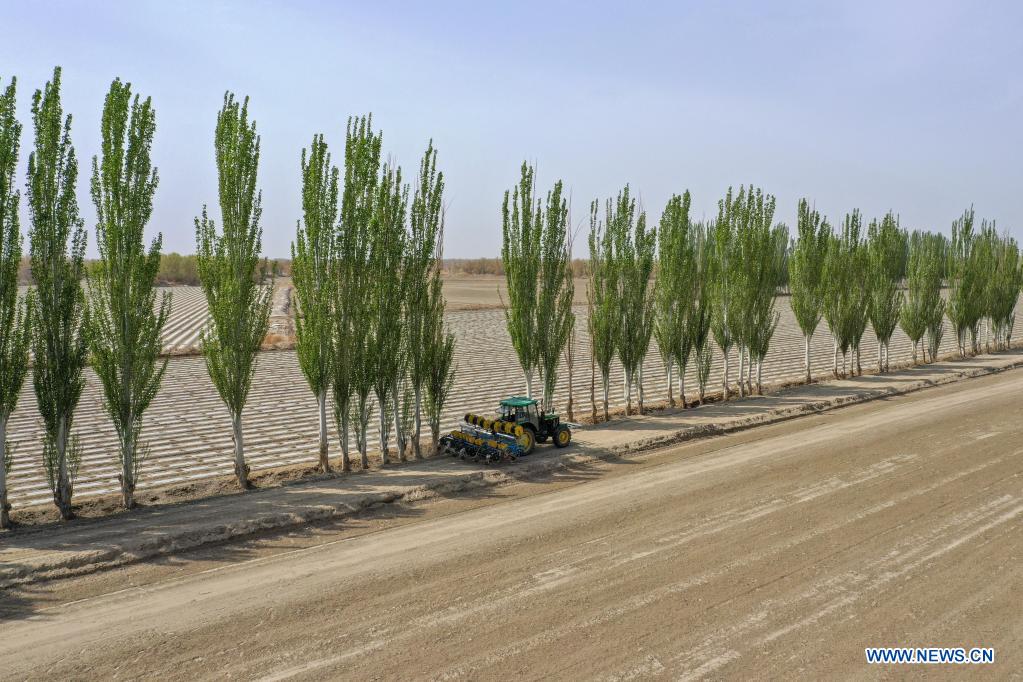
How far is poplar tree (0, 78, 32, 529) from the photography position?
30.7 ft

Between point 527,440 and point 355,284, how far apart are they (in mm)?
3971

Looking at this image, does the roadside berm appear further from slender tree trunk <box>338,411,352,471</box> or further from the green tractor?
slender tree trunk <box>338,411,352,471</box>

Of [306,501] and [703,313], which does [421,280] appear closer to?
[306,501]

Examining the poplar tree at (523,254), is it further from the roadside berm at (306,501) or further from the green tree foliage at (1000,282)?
the green tree foliage at (1000,282)

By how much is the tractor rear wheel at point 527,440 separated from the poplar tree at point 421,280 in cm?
185

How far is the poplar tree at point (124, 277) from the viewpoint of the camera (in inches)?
398

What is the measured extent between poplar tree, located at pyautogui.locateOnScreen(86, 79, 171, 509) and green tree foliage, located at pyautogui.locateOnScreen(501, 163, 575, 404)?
663cm

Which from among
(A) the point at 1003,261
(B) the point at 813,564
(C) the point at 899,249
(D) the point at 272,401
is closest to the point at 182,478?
(D) the point at 272,401

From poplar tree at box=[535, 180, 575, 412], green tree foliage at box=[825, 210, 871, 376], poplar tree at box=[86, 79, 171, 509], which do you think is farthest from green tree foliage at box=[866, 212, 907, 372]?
poplar tree at box=[86, 79, 171, 509]

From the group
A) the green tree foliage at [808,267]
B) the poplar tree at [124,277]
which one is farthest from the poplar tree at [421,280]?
the green tree foliage at [808,267]

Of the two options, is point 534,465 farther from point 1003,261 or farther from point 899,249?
point 1003,261

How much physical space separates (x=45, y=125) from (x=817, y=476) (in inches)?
473

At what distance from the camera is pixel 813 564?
802cm

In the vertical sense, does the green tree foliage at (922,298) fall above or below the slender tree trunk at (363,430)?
above
